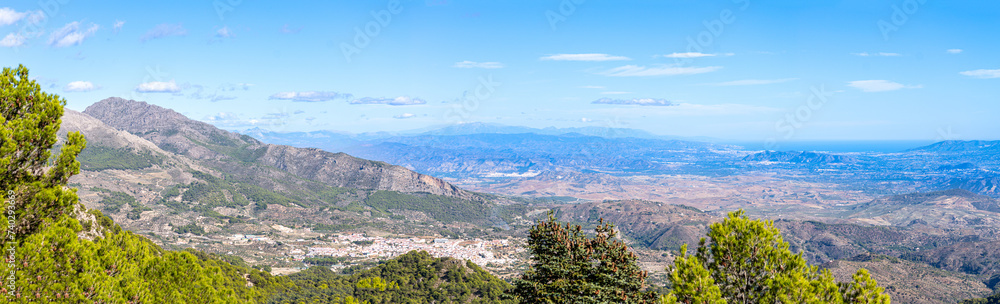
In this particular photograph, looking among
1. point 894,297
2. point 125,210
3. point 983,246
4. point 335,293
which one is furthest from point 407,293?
point 983,246

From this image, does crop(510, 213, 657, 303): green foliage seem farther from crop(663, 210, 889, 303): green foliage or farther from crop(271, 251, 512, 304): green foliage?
crop(271, 251, 512, 304): green foliage

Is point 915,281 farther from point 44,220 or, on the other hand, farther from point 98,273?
point 44,220

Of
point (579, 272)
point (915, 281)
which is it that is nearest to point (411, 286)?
point (579, 272)

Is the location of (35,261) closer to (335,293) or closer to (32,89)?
(32,89)

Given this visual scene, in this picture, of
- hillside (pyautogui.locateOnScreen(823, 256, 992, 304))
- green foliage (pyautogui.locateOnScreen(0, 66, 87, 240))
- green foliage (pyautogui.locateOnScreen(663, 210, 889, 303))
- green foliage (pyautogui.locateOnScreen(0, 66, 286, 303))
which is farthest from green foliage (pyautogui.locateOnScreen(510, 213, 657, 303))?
hillside (pyautogui.locateOnScreen(823, 256, 992, 304))

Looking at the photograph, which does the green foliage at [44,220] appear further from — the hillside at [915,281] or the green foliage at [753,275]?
the hillside at [915,281]

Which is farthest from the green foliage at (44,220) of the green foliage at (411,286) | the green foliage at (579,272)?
the green foliage at (411,286)
